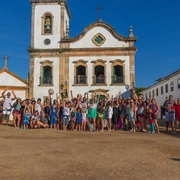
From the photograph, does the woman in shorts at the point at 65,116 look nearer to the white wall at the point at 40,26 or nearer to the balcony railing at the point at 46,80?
the balcony railing at the point at 46,80

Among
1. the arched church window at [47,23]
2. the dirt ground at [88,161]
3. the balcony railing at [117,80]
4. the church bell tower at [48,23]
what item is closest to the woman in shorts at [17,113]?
the dirt ground at [88,161]

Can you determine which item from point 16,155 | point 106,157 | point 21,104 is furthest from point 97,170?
point 21,104

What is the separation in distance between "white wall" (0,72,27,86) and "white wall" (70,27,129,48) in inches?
217

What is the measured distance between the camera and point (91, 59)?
21.8 meters

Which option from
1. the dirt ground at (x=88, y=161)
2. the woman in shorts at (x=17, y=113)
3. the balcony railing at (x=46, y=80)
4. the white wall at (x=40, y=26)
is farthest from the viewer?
the white wall at (x=40, y=26)

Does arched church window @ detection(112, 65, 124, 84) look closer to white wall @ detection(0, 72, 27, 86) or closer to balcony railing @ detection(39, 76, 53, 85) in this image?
balcony railing @ detection(39, 76, 53, 85)

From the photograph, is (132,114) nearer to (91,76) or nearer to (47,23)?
(91,76)

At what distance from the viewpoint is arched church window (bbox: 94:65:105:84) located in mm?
21531

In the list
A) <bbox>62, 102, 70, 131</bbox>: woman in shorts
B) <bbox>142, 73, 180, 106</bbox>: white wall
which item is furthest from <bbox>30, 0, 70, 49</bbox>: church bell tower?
<bbox>142, 73, 180, 106</bbox>: white wall

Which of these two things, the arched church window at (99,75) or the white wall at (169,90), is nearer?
the arched church window at (99,75)

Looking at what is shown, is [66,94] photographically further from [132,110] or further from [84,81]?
[132,110]

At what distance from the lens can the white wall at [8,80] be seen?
70.8ft

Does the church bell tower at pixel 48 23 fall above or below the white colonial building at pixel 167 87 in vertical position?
above

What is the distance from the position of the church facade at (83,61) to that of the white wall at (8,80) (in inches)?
40.0
